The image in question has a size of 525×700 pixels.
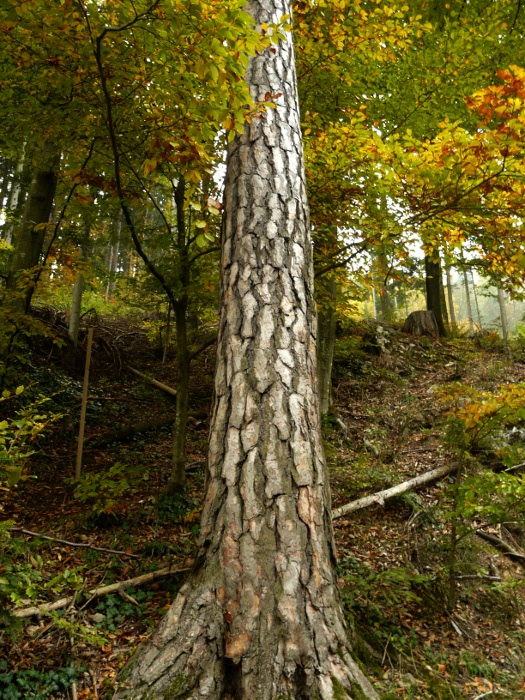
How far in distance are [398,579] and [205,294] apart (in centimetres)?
314

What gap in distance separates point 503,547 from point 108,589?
355 cm

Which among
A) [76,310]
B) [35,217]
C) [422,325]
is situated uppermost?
[35,217]

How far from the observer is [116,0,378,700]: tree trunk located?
4.91 ft

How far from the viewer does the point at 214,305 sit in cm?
470

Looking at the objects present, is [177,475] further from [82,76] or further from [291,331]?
[82,76]

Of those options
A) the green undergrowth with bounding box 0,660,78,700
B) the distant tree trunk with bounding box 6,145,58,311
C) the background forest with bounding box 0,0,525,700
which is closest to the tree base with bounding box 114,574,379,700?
the background forest with bounding box 0,0,525,700

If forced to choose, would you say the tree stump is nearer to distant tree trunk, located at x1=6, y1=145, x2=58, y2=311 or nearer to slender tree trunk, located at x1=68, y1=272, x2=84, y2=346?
slender tree trunk, located at x1=68, y1=272, x2=84, y2=346

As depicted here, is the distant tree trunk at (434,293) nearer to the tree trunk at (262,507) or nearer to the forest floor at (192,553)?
the forest floor at (192,553)

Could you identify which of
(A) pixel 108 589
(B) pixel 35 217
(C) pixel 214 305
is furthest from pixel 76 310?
(A) pixel 108 589

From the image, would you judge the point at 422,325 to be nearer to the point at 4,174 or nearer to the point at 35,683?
the point at 35,683

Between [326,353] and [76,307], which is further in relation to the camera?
[76,307]

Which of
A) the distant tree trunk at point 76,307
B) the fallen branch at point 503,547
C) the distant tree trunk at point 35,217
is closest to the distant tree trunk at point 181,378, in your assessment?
the fallen branch at point 503,547

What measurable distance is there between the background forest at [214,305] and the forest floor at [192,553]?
0.02 meters

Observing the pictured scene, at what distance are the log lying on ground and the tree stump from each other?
693 centimetres
